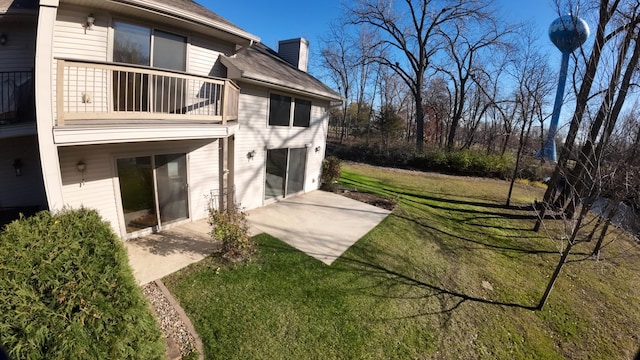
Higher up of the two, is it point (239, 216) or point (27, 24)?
point (27, 24)

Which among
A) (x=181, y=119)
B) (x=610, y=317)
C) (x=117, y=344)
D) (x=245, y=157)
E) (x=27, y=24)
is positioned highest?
(x=27, y=24)

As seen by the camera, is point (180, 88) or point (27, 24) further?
point (180, 88)

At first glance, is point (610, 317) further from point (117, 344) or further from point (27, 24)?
point (27, 24)

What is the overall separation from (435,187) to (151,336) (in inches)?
599

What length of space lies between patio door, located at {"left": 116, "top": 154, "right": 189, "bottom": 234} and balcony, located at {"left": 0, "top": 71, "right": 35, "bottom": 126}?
213cm

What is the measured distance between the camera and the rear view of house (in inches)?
177

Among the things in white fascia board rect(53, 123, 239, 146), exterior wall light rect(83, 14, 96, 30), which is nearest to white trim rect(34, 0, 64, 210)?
white fascia board rect(53, 123, 239, 146)

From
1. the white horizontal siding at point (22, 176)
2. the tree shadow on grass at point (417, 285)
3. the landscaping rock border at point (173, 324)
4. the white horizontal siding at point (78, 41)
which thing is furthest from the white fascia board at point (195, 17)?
the tree shadow on grass at point (417, 285)

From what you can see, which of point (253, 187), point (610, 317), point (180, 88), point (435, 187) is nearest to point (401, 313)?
point (610, 317)

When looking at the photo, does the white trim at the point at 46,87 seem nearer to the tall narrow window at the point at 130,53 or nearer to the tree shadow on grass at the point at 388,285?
the tall narrow window at the point at 130,53

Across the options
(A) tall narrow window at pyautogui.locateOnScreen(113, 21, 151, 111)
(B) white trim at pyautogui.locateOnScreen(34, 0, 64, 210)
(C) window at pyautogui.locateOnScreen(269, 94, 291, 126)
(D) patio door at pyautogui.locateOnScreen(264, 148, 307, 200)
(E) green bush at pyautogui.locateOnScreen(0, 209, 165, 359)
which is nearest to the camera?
(E) green bush at pyautogui.locateOnScreen(0, 209, 165, 359)

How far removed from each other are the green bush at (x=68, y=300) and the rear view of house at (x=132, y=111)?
1.47 meters

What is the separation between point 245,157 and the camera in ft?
27.9

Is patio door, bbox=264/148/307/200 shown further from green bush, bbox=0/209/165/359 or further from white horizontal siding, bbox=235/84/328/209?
green bush, bbox=0/209/165/359
